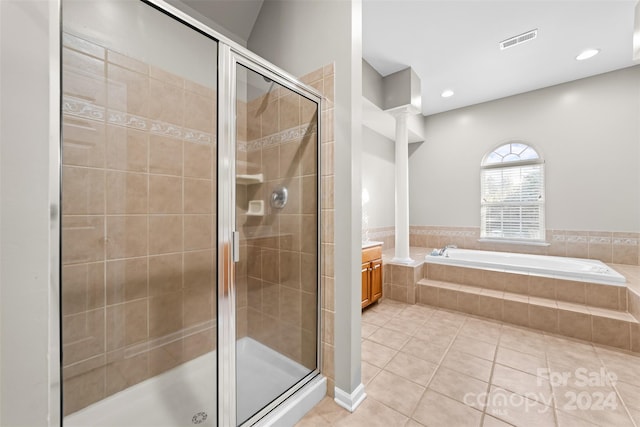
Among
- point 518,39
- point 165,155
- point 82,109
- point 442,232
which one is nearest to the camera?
point 82,109

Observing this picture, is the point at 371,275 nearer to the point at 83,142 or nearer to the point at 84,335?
the point at 84,335

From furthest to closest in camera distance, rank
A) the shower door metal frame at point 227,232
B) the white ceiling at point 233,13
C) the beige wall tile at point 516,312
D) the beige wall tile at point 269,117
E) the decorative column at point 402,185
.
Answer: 1. the decorative column at point 402,185
2. the beige wall tile at point 516,312
3. the white ceiling at point 233,13
4. the beige wall tile at point 269,117
5. the shower door metal frame at point 227,232

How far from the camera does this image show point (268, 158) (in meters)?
1.61

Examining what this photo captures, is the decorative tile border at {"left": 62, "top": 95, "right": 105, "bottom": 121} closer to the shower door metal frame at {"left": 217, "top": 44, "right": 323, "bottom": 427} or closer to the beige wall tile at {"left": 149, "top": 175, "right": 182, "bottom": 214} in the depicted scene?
the beige wall tile at {"left": 149, "top": 175, "right": 182, "bottom": 214}

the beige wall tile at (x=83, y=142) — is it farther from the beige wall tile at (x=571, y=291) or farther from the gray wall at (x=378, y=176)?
the beige wall tile at (x=571, y=291)

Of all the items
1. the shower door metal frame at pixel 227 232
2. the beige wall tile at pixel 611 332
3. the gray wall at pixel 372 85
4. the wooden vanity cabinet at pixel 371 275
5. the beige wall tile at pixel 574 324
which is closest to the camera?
the shower door metal frame at pixel 227 232

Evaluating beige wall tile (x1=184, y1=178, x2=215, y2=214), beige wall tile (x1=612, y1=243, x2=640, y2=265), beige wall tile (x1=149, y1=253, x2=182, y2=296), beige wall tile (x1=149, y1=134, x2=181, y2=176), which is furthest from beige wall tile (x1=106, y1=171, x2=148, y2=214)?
beige wall tile (x1=612, y1=243, x2=640, y2=265)

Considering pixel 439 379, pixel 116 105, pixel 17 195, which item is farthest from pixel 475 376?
pixel 116 105

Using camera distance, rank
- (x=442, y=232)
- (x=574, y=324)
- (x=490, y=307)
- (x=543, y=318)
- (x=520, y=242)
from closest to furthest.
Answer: (x=574, y=324)
(x=543, y=318)
(x=490, y=307)
(x=520, y=242)
(x=442, y=232)

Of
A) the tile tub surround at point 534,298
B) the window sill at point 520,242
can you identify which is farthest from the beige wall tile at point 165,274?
the window sill at point 520,242

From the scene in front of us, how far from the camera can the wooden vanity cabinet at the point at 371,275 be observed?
2845 mm

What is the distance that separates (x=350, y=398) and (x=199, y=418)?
2.84 feet

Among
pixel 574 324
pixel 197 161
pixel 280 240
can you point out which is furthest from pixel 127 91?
pixel 574 324

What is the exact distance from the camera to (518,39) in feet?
8.56
